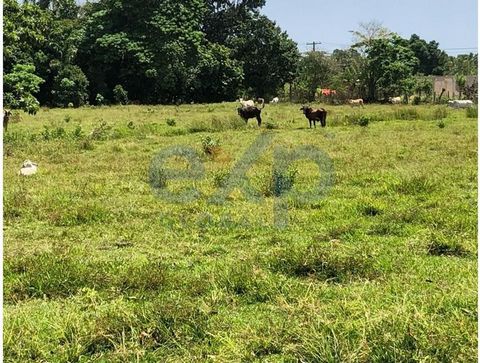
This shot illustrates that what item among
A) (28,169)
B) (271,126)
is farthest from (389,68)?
(28,169)

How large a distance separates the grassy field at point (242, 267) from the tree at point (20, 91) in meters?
2.62

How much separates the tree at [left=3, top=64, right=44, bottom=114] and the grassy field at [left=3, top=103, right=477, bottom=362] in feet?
8.58

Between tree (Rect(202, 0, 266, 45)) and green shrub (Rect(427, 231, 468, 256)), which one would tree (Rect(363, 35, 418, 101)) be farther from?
green shrub (Rect(427, 231, 468, 256))

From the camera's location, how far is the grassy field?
3.30 metres

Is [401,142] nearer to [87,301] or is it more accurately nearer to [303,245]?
[303,245]

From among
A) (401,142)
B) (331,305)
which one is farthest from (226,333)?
(401,142)

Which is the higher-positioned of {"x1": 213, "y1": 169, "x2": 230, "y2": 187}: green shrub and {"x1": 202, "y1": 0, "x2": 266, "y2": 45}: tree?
{"x1": 202, "y1": 0, "x2": 266, "y2": 45}: tree

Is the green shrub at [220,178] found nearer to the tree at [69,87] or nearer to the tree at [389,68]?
the tree at [69,87]

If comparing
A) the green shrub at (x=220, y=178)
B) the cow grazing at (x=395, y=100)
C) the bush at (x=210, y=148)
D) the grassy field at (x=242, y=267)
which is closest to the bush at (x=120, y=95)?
the cow grazing at (x=395, y=100)

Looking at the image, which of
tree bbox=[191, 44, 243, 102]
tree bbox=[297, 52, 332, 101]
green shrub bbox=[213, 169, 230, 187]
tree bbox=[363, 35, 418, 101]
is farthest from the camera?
tree bbox=[297, 52, 332, 101]

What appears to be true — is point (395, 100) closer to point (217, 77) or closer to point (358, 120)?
point (217, 77)

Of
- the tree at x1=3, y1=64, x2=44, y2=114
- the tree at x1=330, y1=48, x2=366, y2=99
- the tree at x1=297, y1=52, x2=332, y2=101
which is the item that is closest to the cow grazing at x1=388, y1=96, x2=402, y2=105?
the tree at x1=330, y1=48, x2=366, y2=99

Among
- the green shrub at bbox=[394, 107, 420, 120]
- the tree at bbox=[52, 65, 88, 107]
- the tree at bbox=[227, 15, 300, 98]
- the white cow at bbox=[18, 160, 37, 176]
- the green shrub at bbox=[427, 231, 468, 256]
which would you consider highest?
the tree at bbox=[227, 15, 300, 98]

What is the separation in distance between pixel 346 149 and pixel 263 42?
111ft
